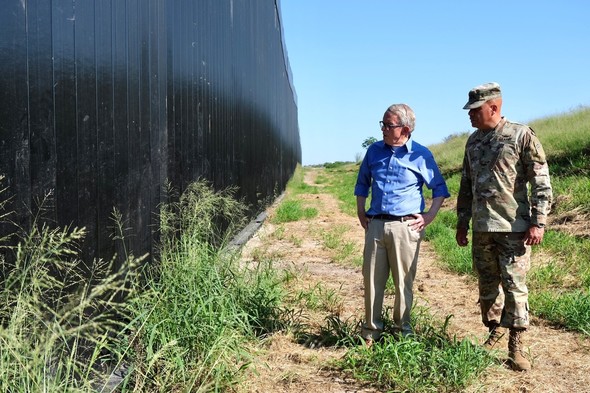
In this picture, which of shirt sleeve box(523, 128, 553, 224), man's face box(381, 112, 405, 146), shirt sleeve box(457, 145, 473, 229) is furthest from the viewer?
shirt sleeve box(457, 145, 473, 229)

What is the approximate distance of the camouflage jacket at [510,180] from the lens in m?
3.69

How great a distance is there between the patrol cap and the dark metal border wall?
219 cm

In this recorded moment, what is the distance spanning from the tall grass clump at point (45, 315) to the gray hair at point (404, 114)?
2.05 meters

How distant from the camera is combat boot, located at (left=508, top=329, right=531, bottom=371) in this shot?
12.2 ft

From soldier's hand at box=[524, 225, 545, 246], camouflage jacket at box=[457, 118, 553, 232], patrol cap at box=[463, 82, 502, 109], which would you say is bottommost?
soldier's hand at box=[524, 225, 545, 246]

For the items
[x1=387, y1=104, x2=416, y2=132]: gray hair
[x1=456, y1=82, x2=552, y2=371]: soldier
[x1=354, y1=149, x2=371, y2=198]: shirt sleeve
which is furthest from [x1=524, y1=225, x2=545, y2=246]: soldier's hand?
[x1=354, y1=149, x2=371, y2=198]: shirt sleeve

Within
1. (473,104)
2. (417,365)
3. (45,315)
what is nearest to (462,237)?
(473,104)

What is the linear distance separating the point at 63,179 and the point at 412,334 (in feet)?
7.92

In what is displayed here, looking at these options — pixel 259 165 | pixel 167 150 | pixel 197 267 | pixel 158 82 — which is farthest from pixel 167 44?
pixel 259 165

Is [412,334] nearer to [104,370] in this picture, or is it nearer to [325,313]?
[325,313]

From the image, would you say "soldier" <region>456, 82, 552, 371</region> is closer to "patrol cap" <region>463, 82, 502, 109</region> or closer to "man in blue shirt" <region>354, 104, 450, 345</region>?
"patrol cap" <region>463, 82, 502, 109</region>

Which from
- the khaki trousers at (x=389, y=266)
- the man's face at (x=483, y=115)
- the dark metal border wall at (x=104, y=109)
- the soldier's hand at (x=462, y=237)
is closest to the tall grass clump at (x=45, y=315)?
the dark metal border wall at (x=104, y=109)

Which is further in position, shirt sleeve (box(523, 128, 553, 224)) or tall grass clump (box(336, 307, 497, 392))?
shirt sleeve (box(523, 128, 553, 224))

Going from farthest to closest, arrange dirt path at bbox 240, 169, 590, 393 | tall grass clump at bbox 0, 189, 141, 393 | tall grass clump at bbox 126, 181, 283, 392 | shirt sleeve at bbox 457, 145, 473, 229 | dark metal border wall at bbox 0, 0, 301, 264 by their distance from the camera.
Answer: shirt sleeve at bbox 457, 145, 473, 229 → dirt path at bbox 240, 169, 590, 393 → tall grass clump at bbox 126, 181, 283, 392 → dark metal border wall at bbox 0, 0, 301, 264 → tall grass clump at bbox 0, 189, 141, 393
